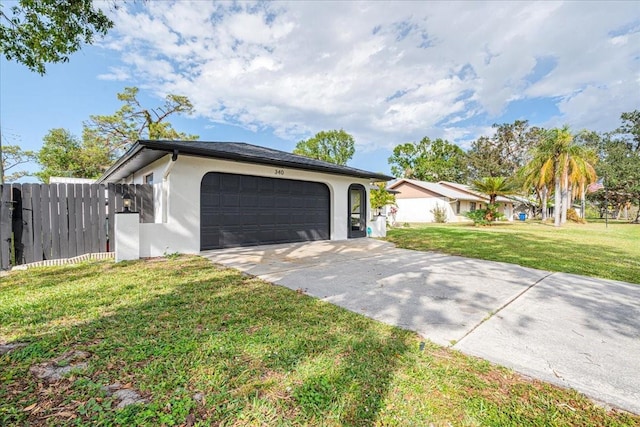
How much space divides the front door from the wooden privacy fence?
7.69m

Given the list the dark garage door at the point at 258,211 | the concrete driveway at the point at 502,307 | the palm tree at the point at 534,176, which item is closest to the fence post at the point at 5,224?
the dark garage door at the point at 258,211

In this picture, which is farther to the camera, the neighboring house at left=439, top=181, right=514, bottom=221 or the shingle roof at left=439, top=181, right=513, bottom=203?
the shingle roof at left=439, top=181, right=513, bottom=203

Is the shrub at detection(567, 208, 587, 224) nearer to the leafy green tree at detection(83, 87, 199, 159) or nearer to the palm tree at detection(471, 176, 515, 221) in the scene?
the palm tree at detection(471, 176, 515, 221)

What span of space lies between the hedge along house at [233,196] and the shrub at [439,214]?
1779 centimetres

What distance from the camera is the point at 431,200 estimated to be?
92.9 ft

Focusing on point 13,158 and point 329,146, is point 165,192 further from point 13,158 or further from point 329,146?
point 329,146

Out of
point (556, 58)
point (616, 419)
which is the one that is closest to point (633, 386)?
point (616, 419)

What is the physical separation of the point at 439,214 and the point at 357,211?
1797cm

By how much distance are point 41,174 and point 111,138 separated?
33.7 ft

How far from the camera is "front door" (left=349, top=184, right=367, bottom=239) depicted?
1132 centimetres

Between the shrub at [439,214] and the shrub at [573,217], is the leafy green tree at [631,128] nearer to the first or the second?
the shrub at [573,217]

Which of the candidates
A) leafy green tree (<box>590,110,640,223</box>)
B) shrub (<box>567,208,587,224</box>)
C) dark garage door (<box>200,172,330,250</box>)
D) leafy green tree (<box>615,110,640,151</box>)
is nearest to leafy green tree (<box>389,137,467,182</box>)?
leafy green tree (<box>590,110,640,223</box>)

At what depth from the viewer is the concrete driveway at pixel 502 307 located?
7.41 feet

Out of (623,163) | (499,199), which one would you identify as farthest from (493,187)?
(623,163)
